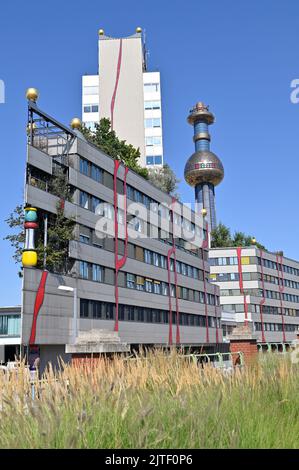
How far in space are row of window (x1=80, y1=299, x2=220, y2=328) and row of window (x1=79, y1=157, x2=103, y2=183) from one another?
423 inches

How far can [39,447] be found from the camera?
4.55 meters

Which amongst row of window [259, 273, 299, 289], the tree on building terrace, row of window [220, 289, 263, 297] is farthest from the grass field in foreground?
row of window [259, 273, 299, 289]

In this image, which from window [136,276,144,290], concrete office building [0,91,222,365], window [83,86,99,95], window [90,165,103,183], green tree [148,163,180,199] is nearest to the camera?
concrete office building [0,91,222,365]

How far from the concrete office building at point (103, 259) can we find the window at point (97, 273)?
3.4 inches

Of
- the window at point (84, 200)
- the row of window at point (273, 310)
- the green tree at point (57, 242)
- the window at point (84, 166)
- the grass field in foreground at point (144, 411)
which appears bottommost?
the grass field in foreground at point (144, 411)

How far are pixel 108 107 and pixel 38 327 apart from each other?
65.0m

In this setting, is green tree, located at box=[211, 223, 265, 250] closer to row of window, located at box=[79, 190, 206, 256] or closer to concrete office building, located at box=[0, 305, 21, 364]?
row of window, located at box=[79, 190, 206, 256]

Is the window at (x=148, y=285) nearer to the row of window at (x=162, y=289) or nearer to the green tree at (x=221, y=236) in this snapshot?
the row of window at (x=162, y=289)

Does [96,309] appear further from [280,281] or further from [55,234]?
[280,281]

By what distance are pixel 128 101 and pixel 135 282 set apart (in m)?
52.4

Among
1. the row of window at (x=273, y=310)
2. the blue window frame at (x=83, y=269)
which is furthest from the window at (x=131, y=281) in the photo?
the row of window at (x=273, y=310)

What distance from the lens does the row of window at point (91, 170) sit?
1626 inches

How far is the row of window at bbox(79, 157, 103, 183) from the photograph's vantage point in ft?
136
